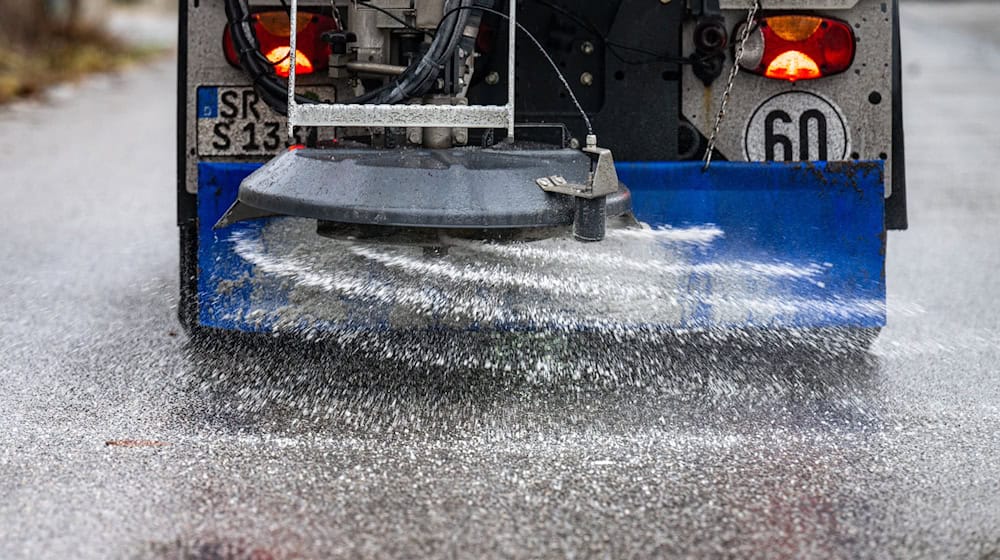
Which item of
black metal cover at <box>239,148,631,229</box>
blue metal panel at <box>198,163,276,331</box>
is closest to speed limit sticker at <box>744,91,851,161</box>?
black metal cover at <box>239,148,631,229</box>

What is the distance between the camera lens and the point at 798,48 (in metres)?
3.90

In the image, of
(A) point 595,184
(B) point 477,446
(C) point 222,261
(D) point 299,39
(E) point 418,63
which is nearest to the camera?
(B) point 477,446

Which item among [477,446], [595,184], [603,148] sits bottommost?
[477,446]

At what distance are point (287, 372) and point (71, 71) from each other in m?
13.4

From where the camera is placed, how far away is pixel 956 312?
4.52 m

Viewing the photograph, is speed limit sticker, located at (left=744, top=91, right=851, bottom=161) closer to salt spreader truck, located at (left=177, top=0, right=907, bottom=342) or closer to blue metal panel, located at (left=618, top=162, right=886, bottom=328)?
salt spreader truck, located at (left=177, top=0, right=907, bottom=342)

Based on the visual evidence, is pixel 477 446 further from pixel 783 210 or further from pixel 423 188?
pixel 783 210

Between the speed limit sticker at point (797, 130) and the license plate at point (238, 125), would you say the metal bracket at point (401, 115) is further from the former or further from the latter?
the speed limit sticker at point (797, 130)

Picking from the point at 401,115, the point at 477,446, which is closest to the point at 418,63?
the point at 401,115

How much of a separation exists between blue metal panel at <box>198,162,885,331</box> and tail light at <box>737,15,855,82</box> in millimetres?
345

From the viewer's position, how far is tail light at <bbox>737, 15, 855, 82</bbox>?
3867mm

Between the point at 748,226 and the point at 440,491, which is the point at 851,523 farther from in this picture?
the point at 748,226

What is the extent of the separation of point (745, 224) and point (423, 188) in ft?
3.71

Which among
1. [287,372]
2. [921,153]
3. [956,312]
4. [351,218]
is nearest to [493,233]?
[351,218]
